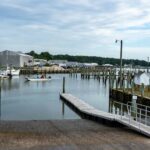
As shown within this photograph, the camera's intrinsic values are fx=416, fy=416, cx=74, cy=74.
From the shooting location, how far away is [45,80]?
9712cm

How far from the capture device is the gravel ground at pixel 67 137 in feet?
51.9

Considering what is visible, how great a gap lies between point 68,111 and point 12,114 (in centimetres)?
480

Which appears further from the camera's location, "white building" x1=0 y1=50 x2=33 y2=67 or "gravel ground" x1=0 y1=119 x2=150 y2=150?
"white building" x1=0 y1=50 x2=33 y2=67

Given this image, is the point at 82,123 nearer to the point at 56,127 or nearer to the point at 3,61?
the point at 56,127

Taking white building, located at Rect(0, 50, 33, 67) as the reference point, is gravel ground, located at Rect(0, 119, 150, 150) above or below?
below

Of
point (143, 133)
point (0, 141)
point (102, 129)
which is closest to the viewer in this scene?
point (0, 141)

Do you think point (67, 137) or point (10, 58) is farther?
point (10, 58)

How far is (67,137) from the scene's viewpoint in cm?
1753

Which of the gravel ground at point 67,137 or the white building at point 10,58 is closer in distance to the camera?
the gravel ground at point 67,137

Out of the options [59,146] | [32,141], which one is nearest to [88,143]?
[59,146]

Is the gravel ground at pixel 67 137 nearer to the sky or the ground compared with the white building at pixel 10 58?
nearer to the ground

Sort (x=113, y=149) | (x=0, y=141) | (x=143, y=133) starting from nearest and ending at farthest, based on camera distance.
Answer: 1. (x=113, y=149)
2. (x=0, y=141)
3. (x=143, y=133)

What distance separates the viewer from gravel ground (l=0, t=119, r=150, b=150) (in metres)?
15.8

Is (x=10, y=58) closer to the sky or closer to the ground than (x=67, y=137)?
closer to the sky
